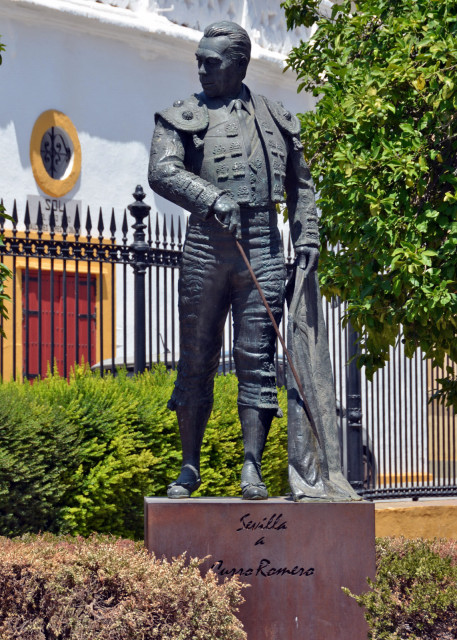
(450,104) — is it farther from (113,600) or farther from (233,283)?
(113,600)

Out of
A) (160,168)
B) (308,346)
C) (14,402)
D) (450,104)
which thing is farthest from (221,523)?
(450,104)

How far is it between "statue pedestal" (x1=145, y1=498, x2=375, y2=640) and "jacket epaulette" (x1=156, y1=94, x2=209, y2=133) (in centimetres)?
194

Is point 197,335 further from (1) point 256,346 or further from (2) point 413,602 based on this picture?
(2) point 413,602

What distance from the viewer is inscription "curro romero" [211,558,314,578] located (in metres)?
5.62

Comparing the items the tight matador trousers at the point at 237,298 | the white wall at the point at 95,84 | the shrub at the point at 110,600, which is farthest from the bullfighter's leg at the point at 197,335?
the white wall at the point at 95,84

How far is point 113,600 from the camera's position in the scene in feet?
16.8

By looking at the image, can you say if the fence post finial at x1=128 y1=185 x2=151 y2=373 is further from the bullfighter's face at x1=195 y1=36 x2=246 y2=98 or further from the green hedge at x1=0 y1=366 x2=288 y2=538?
the bullfighter's face at x1=195 y1=36 x2=246 y2=98

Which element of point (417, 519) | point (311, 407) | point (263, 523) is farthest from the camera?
point (417, 519)

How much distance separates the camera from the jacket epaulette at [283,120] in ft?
20.7

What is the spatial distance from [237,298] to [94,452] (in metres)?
2.82

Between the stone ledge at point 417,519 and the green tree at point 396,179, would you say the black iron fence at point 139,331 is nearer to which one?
the stone ledge at point 417,519

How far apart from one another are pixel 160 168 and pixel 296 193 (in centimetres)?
88

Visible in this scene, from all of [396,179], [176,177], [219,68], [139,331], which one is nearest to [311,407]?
[176,177]

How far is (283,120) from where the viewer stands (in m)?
6.33
